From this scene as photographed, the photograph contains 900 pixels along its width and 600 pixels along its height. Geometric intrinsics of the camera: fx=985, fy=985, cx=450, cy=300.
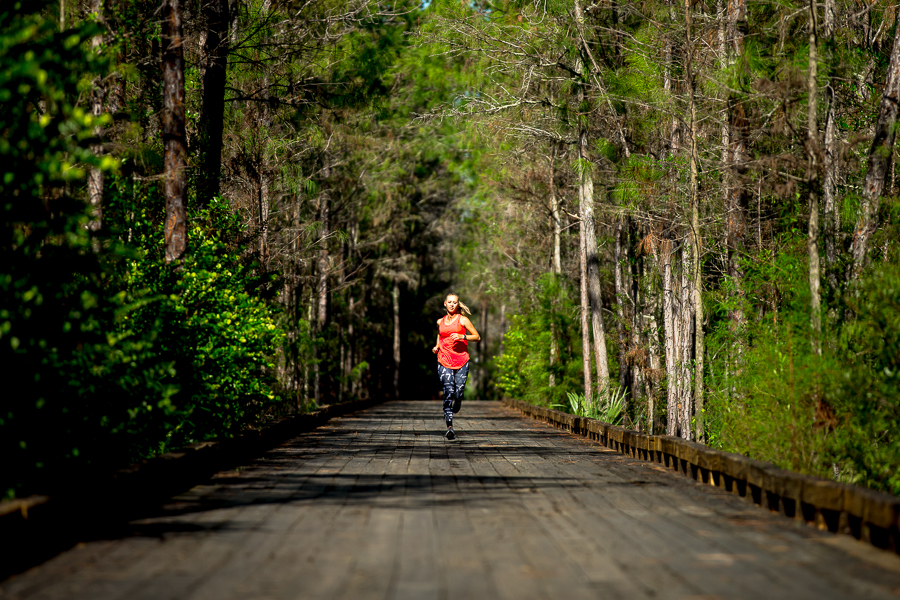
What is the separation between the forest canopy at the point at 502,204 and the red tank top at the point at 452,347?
2.69m

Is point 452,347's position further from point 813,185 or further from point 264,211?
point 264,211

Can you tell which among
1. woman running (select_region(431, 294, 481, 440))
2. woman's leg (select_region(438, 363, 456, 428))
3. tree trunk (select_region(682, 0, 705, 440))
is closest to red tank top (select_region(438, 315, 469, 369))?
woman running (select_region(431, 294, 481, 440))

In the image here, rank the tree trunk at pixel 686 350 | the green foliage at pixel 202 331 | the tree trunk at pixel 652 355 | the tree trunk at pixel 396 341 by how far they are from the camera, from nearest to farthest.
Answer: the green foliage at pixel 202 331
the tree trunk at pixel 686 350
the tree trunk at pixel 652 355
the tree trunk at pixel 396 341

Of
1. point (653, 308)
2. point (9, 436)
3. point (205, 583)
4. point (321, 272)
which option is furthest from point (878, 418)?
point (321, 272)

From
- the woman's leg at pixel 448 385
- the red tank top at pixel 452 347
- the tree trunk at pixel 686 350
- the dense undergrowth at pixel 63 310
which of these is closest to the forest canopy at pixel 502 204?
the dense undergrowth at pixel 63 310

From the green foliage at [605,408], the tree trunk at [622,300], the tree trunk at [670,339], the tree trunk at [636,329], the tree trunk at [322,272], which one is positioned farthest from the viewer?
the tree trunk at [322,272]

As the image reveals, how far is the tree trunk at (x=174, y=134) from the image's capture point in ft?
45.3

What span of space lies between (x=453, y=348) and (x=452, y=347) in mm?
23

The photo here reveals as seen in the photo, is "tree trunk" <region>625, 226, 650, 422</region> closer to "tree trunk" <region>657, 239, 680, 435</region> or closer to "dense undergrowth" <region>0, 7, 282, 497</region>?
"tree trunk" <region>657, 239, 680, 435</region>

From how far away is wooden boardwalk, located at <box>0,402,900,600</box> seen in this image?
5.56 meters

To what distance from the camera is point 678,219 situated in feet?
60.6

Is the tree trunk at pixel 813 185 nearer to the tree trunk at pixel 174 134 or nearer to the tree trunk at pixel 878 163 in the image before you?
the tree trunk at pixel 878 163

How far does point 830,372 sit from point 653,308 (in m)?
15.5

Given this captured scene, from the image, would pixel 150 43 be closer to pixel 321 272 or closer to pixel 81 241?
pixel 81 241
